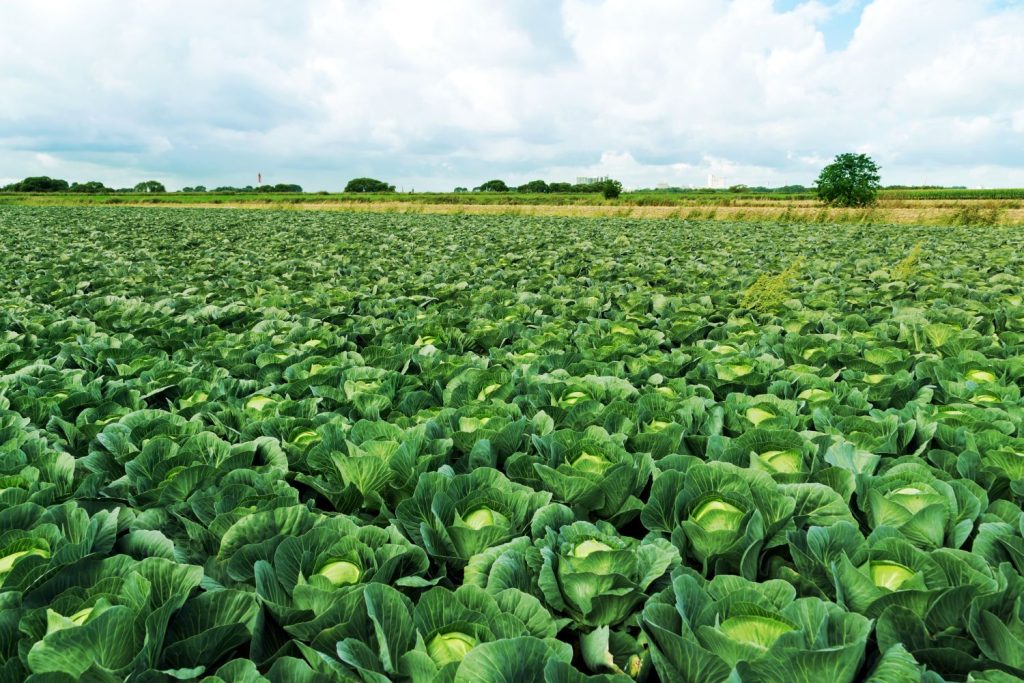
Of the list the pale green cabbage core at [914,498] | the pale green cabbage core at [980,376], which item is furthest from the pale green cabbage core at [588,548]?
the pale green cabbage core at [980,376]

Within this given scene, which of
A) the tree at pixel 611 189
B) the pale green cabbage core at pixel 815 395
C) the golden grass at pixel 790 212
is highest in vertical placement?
the tree at pixel 611 189

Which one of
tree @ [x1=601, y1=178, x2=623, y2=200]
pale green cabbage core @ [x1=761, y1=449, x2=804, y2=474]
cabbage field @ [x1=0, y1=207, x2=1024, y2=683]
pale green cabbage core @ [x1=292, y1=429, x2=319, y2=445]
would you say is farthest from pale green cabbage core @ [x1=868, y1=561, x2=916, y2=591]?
tree @ [x1=601, y1=178, x2=623, y2=200]

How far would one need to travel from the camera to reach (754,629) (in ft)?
4.48

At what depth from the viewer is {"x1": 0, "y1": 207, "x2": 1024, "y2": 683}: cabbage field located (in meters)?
1.33

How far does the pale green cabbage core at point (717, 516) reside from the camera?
68.9 inches

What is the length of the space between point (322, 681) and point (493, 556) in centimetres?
54

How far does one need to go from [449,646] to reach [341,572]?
39cm

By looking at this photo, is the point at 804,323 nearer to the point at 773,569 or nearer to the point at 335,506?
the point at 773,569

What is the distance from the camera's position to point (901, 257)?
11703 mm

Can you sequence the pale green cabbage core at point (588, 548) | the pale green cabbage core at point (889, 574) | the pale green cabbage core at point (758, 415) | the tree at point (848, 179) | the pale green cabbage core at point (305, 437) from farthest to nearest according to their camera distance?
the tree at point (848, 179) < the pale green cabbage core at point (758, 415) < the pale green cabbage core at point (305, 437) < the pale green cabbage core at point (588, 548) < the pale green cabbage core at point (889, 574)

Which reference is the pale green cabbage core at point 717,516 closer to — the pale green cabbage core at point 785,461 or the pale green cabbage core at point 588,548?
the pale green cabbage core at point 588,548

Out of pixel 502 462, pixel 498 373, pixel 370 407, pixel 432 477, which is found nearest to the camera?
pixel 432 477

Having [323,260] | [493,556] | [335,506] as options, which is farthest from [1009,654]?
[323,260]

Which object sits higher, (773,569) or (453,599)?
(453,599)
